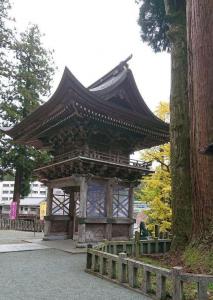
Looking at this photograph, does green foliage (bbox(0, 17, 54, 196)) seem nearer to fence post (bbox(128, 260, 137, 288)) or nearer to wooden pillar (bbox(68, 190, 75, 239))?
wooden pillar (bbox(68, 190, 75, 239))

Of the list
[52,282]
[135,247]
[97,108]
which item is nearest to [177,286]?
[52,282]

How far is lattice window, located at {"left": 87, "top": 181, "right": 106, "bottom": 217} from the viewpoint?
14781 mm

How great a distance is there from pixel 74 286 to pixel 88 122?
8.94 m

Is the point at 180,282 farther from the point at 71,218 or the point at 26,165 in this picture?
the point at 26,165

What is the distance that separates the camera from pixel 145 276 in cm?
614

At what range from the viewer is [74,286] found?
660 centimetres

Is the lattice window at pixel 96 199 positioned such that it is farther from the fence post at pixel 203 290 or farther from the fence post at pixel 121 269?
the fence post at pixel 203 290

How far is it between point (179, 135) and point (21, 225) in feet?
61.4

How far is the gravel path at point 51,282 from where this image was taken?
5859mm

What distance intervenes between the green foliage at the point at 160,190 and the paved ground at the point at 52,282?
Result: 397 inches

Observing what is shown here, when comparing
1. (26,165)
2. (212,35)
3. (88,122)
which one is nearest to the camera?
(212,35)

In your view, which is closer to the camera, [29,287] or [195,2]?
[29,287]

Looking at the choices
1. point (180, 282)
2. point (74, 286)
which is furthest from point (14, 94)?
point (180, 282)

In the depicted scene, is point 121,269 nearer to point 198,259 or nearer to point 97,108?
Answer: point 198,259
